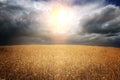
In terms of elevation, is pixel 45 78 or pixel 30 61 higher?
pixel 30 61

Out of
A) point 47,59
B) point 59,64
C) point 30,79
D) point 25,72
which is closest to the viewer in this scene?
point 30,79

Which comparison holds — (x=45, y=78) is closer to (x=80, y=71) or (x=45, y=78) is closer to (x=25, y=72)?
(x=25, y=72)

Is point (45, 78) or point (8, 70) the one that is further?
point (8, 70)

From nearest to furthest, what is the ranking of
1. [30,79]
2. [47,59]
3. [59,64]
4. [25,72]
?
[30,79], [25,72], [59,64], [47,59]

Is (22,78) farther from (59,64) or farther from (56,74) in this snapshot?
(59,64)

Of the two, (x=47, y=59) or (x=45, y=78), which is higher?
(x=47, y=59)

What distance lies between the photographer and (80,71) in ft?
41.4

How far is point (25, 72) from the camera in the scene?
1250 centimetres

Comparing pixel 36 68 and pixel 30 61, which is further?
pixel 30 61

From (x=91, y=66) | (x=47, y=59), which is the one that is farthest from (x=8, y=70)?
(x=91, y=66)

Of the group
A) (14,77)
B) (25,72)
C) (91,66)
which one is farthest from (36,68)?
(91,66)

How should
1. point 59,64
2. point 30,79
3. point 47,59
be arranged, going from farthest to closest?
point 47,59 → point 59,64 → point 30,79

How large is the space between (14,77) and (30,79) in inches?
38.9

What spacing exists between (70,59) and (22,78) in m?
4.60
